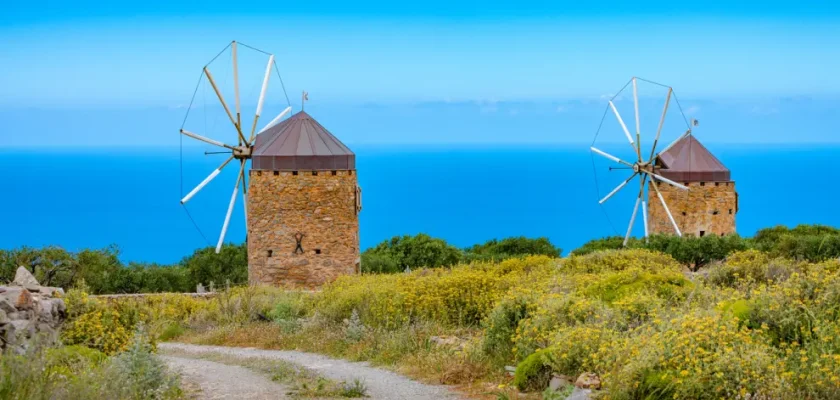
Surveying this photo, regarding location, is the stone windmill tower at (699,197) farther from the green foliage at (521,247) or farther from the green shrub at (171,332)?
the green shrub at (171,332)

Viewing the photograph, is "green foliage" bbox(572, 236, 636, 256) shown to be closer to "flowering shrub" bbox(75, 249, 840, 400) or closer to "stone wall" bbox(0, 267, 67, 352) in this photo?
"flowering shrub" bbox(75, 249, 840, 400)

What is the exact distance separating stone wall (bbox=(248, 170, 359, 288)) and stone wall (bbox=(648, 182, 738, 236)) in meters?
13.5

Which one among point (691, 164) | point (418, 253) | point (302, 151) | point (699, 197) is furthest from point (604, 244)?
point (302, 151)

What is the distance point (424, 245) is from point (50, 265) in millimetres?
13009

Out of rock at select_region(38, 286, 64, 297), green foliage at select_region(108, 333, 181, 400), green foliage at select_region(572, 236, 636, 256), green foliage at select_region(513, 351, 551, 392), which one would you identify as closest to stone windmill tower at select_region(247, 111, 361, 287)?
green foliage at select_region(572, 236, 636, 256)

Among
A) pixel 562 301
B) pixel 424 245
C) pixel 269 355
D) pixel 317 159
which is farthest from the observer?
pixel 424 245

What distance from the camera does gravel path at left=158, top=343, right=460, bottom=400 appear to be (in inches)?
417

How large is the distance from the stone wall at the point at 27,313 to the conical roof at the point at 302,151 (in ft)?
45.6

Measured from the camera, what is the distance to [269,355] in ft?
45.7

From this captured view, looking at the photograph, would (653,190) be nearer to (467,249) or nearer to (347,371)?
(467,249)

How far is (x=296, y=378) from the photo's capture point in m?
11.4

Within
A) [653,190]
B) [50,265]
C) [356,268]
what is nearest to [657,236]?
[653,190]

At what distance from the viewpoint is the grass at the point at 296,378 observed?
1048cm

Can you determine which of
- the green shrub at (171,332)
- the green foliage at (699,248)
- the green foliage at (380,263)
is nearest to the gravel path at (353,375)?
the green shrub at (171,332)
